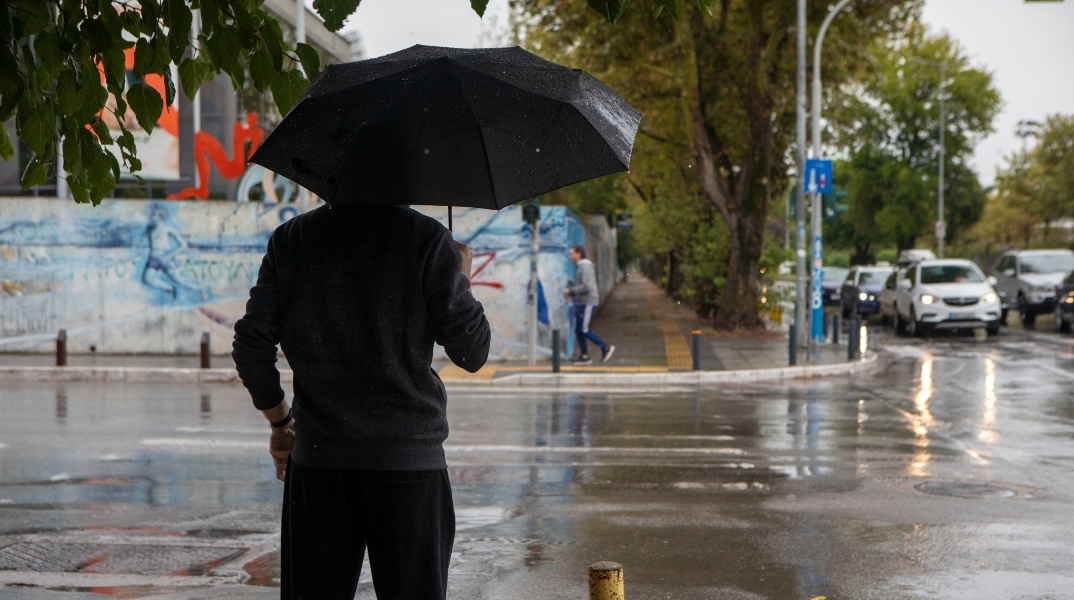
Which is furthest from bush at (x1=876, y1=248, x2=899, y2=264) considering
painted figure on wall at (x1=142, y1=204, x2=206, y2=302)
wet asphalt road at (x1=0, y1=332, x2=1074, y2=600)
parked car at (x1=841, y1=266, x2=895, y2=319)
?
wet asphalt road at (x1=0, y1=332, x2=1074, y2=600)

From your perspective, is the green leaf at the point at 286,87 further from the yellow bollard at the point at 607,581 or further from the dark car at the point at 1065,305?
the dark car at the point at 1065,305

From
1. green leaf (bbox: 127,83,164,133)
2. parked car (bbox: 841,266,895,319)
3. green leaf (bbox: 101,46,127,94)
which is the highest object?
green leaf (bbox: 101,46,127,94)

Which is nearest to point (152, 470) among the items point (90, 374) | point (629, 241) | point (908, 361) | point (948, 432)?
point (948, 432)

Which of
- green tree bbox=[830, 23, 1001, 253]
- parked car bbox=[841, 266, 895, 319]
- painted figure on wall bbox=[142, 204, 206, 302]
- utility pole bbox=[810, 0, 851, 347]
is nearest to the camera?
painted figure on wall bbox=[142, 204, 206, 302]

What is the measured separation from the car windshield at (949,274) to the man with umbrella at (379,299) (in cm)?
2394

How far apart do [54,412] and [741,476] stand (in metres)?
7.38

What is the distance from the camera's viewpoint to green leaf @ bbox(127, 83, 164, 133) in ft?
15.1

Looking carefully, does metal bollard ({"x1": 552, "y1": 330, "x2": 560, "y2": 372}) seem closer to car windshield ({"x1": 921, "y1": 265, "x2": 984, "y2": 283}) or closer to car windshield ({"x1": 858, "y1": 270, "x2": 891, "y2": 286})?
car windshield ({"x1": 921, "y1": 265, "x2": 984, "y2": 283})

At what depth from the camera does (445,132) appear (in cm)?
329

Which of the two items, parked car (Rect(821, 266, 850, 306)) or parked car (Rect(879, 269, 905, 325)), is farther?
parked car (Rect(821, 266, 850, 306))

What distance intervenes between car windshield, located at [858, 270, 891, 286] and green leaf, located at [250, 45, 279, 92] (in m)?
30.7

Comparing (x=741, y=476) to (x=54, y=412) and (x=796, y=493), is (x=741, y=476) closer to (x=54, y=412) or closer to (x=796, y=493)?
(x=796, y=493)

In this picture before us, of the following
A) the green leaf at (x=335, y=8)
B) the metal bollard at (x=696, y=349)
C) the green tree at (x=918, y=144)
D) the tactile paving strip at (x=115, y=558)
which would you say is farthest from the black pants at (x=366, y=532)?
the green tree at (x=918, y=144)

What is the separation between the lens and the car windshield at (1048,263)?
94.5 feet
